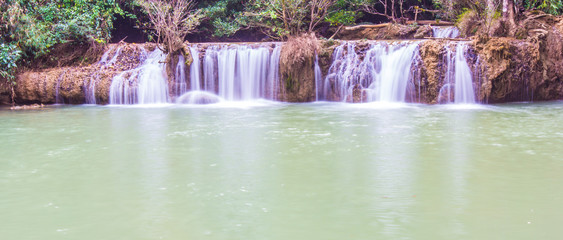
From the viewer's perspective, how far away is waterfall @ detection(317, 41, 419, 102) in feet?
45.8

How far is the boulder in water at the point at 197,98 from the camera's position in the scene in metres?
14.8

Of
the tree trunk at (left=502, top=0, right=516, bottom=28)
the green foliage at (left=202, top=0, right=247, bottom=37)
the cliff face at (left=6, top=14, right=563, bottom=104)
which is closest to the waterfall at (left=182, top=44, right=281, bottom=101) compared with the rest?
the cliff face at (left=6, top=14, right=563, bottom=104)

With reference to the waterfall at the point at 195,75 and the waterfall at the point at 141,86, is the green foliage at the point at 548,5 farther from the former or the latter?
the waterfall at the point at 141,86

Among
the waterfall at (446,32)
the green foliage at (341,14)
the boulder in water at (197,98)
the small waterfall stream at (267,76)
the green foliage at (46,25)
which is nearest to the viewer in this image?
the small waterfall stream at (267,76)

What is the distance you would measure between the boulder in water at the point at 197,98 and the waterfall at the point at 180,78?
225mm

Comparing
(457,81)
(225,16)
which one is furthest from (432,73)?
(225,16)

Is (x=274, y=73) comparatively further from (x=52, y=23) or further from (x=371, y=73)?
(x=52, y=23)

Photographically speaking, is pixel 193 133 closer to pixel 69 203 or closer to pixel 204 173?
pixel 204 173

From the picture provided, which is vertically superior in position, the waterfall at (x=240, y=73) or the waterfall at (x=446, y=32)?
the waterfall at (x=446, y=32)

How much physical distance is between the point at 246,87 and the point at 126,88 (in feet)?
11.4

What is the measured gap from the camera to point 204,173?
18.7 ft

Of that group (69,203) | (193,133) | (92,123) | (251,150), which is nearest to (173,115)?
(92,123)

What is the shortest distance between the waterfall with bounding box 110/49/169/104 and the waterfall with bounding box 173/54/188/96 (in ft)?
1.01

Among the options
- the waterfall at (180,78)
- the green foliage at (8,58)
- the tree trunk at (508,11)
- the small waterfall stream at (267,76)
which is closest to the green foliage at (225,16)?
the small waterfall stream at (267,76)
